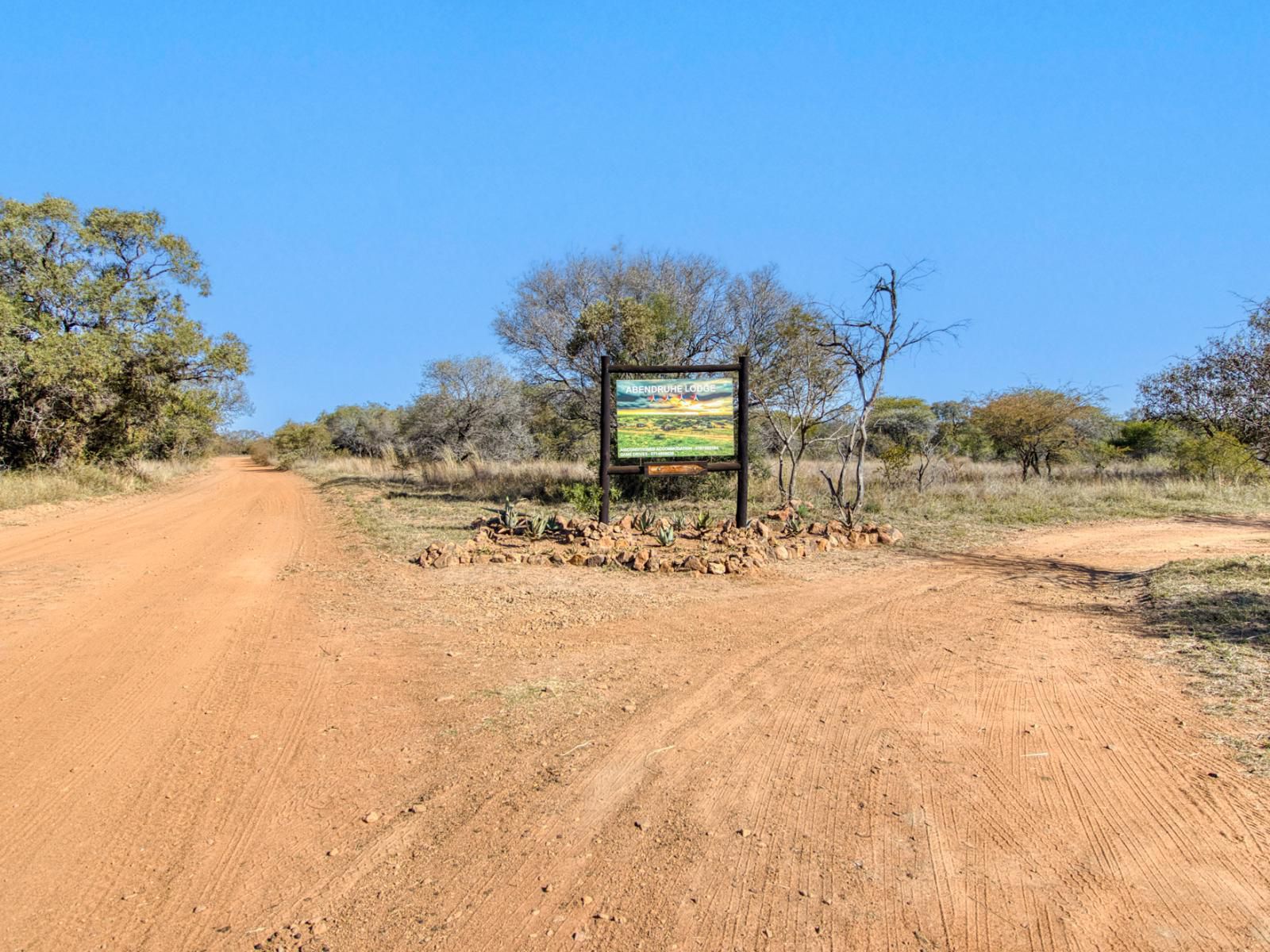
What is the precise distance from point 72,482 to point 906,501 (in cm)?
2023

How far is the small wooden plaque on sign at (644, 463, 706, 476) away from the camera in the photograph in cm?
1367

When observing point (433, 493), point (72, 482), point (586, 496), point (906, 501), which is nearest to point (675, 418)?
point (586, 496)

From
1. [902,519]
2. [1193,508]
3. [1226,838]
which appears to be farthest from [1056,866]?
[1193,508]

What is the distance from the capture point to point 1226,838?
3553 mm

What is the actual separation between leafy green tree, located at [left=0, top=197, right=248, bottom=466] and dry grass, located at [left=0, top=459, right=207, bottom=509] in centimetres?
94

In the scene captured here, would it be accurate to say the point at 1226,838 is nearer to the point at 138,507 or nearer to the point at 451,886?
the point at 451,886

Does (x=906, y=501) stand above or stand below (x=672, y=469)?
below

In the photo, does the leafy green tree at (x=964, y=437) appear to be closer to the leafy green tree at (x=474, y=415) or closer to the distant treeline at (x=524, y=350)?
the distant treeline at (x=524, y=350)

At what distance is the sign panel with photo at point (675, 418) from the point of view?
13609 mm

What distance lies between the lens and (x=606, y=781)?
422cm

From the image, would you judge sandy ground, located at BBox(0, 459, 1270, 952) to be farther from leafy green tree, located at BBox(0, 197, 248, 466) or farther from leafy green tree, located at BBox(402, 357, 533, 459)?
leafy green tree, located at BBox(402, 357, 533, 459)

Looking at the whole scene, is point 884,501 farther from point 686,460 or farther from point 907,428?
point 907,428

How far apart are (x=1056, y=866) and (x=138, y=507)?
1967cm

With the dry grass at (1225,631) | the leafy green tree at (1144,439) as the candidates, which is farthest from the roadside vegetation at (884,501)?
the leafy green tree at (1144,439)
